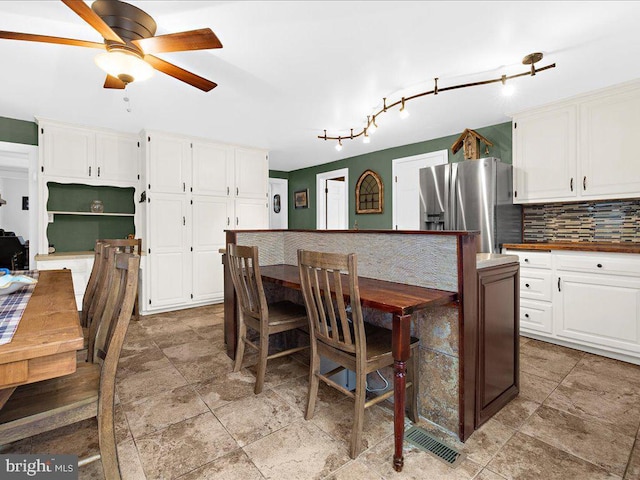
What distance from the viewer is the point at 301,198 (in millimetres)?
6855

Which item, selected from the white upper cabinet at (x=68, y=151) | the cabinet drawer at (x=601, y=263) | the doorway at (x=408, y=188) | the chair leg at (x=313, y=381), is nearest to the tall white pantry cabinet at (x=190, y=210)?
the white upper cabinet at (x=68, y=151)

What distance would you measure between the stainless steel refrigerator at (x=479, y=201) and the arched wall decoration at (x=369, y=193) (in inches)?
58.4

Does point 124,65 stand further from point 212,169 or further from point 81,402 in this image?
point 212,169

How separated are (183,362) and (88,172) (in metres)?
2.84

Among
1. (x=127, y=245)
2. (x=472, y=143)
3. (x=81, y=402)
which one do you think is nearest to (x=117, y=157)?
(x=127, y=245)

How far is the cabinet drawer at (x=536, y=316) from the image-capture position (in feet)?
10.2

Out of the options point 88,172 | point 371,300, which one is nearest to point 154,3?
point 371,300

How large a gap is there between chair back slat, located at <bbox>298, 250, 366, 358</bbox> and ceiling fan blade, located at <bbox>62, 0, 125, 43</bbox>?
4.91 ft

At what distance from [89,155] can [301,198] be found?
3.76 metres

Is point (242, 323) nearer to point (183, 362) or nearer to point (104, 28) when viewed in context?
point (183, 362)

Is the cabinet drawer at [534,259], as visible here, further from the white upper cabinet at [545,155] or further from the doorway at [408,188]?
the doorway at [408,188]

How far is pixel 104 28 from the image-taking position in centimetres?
→ 168

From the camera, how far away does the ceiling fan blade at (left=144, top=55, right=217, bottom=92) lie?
2.04 m

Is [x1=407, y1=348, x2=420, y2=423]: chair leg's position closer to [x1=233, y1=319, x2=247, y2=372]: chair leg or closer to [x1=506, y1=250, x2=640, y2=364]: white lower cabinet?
[x1=233, y1=319, x2=247, y2=372]: chair leg
